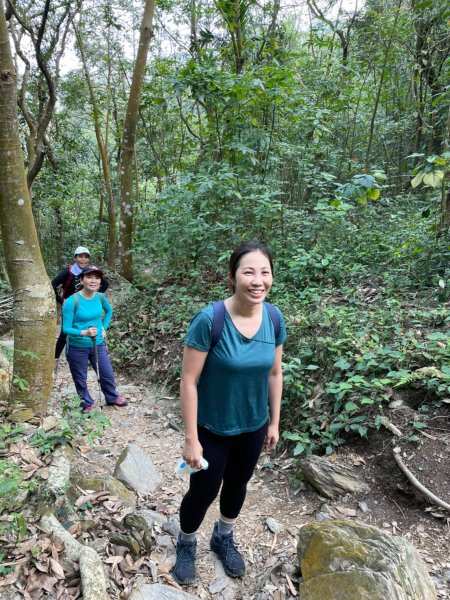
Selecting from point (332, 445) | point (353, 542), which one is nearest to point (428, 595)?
point (353, 542)

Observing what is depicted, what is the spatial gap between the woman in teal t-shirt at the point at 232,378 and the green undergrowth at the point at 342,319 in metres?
1.60

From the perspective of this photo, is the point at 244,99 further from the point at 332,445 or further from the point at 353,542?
the point at 353,542

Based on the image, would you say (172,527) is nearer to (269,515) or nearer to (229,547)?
(229,547)

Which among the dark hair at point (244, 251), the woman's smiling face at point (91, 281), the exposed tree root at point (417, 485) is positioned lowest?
the exposed tree root at point (417, 485)

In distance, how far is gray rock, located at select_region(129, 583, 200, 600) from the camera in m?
2.28

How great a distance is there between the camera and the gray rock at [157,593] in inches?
89.7

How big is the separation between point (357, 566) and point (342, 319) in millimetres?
2978

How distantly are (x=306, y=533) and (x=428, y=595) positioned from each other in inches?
29.4

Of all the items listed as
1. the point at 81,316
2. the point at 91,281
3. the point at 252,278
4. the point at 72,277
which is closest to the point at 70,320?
the point at 81,316

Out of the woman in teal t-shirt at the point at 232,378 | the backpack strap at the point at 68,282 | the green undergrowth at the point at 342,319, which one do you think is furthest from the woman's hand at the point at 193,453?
the backpack strap at the point at 68,282

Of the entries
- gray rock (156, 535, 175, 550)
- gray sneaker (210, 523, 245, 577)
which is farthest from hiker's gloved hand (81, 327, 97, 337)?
gray sneaker (210, 523, 245, 577)

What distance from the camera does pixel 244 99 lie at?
6.80 meters

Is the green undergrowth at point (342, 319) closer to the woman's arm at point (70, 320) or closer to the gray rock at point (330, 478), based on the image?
the gray rock at point (330, 478)

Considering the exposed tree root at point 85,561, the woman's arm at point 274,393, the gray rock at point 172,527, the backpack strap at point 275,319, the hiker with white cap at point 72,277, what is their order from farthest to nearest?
the hiker with white cap at point 72,277, the gray rock at point 172,527, the woman's arm at point 274,393, the backpack strap at point 275,319, the exposed tree root at point 85,561
